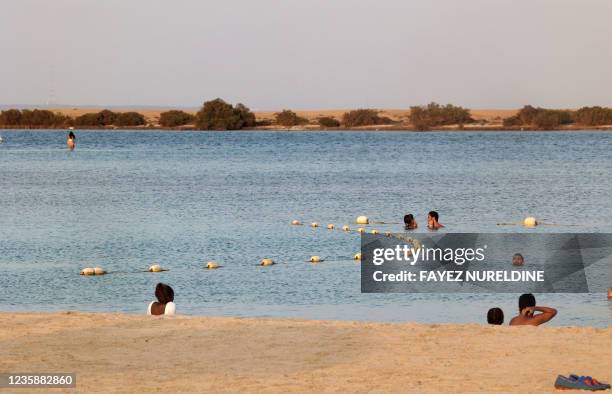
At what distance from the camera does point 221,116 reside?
175500mm

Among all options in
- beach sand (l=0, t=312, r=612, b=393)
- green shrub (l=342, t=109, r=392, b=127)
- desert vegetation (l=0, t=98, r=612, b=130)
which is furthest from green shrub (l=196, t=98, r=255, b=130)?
beach sand (l=0, t=312, r=612, b=393)

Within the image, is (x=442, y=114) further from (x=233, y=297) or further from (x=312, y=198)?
(x=233, y=297)

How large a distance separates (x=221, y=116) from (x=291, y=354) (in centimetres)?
16401

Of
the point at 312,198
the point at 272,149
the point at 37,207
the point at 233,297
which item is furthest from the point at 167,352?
the point at 272,149

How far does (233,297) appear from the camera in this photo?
1995 cm

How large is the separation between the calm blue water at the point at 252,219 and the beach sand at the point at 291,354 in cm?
368

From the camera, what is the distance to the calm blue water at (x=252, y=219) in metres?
19.4

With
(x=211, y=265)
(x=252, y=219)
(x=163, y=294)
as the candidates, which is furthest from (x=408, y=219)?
(x=163, y=294)

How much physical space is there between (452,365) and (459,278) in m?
10.5

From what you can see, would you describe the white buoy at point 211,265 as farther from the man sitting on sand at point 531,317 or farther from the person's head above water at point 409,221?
the man sitting on sand at point 531,317

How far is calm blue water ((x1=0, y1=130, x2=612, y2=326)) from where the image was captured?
1942 cm

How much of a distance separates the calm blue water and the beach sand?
368 centimetres

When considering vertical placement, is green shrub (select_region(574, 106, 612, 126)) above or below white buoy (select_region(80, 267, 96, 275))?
below

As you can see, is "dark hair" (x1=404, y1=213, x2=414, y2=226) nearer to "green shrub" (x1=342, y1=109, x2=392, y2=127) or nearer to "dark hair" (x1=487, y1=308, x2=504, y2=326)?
"dark hair" (x1=487, y1=308, x2=504, y2=326)
